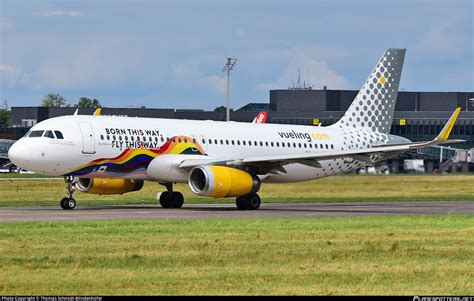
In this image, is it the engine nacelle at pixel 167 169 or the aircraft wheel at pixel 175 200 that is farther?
the aircraft wheel at pixel 175 200

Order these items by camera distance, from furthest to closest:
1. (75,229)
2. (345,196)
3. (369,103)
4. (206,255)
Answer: (345,196), (369,103), (75,229), (206,255)

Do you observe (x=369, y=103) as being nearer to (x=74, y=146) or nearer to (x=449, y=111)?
(x=74, y=146)

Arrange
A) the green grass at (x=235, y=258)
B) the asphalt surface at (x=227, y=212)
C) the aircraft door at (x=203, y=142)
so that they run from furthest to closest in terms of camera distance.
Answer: the aircraft door at (x=203, y=142), the asphalt surface at (x=227, y=212), the green grass at (x=235, y=258)

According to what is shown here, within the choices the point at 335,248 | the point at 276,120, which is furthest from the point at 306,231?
the point at 276,120

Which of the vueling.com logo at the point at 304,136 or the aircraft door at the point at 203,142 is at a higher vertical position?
the vueling.com logo at the point at 304,136

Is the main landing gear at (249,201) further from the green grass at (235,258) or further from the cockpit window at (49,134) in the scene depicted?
the green grass at (235,258)

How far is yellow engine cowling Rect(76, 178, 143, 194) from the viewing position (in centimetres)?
4725

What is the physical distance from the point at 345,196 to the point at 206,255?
36506mm

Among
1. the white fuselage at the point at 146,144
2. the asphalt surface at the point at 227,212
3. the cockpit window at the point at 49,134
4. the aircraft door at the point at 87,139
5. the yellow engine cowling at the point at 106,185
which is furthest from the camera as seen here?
the yellow engine cowling at the point at 106,185

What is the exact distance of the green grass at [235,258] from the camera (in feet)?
66.3

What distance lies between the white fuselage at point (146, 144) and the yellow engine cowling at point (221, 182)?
6.45 feet

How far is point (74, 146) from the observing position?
44.0m

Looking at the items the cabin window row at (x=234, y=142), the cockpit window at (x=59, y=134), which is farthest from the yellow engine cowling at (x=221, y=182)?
the cockpit window at (x=59, y=134)

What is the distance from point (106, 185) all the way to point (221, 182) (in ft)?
17.9
